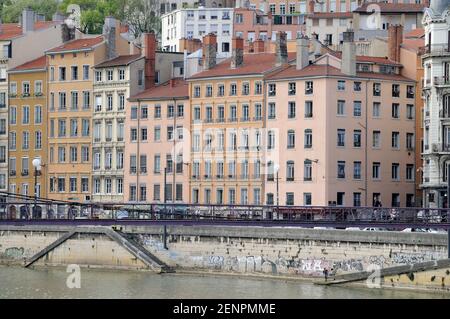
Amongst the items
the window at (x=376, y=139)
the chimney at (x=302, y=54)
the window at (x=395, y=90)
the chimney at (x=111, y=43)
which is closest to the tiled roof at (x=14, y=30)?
the chimney at (x=111, y=43)

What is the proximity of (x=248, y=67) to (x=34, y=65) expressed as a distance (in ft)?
63.1

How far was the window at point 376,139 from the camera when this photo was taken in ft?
406

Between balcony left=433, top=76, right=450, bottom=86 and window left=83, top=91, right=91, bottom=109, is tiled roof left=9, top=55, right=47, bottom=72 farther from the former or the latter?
balcony left=433, top=76, right=450, bottom=86

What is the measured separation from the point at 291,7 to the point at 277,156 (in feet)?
234

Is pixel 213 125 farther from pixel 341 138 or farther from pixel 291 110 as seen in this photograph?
pixel 341 138

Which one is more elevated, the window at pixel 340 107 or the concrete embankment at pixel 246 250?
the window at pixel 340 107

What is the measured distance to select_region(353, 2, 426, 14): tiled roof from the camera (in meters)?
168

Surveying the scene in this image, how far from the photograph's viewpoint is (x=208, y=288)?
91188 millimetres

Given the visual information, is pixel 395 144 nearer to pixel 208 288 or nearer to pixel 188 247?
pixel 188 247

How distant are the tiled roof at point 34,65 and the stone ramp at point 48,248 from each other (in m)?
33.6

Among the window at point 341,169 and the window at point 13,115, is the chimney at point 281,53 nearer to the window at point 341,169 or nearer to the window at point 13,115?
the window at point 341,169

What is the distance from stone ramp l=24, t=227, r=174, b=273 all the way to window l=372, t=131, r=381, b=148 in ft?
78.1

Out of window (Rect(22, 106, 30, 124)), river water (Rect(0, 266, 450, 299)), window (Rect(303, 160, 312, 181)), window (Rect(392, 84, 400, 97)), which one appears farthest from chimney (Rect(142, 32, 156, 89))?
river water (Rect(0, 266, 450, 299))
